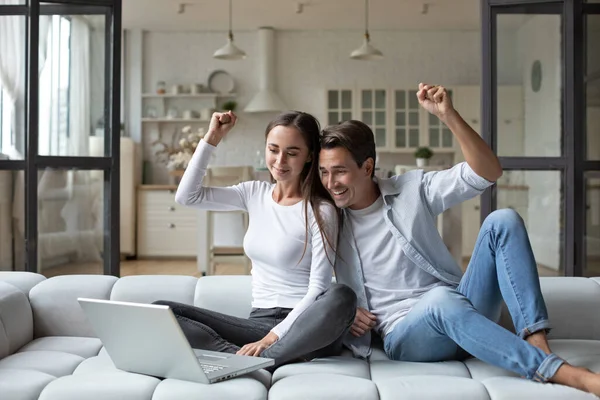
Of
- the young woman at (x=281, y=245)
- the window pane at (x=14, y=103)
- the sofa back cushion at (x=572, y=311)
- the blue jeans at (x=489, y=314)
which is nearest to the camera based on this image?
the blue jeans at (x=489, y=314)

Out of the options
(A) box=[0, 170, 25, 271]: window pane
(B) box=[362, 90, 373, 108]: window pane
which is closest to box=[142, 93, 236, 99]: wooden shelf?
(B) box=[362, 90, 373, 108]: window pane

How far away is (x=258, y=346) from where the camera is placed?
222 cm

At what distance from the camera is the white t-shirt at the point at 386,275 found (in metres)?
2.39

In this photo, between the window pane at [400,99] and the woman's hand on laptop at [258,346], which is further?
the window pane at [400,99]

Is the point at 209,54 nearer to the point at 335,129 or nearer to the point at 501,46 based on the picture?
the point at 501,46

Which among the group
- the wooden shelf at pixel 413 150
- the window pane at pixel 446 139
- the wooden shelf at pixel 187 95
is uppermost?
the wooden shelf at pixel 187 95

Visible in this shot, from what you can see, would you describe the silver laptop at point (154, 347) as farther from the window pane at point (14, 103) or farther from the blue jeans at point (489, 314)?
the window pane at point (14, 103)

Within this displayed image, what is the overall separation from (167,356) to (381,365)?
2.06ft

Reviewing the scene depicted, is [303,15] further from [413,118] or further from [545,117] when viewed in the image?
[545,117]

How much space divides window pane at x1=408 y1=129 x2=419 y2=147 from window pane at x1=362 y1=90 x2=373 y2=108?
0.55 metres

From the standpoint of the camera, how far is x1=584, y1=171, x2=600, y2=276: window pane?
12.8 feet

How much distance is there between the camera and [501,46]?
12.9 ft

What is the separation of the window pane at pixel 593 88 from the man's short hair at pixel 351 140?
1.89 m

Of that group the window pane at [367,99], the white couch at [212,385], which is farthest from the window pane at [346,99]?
the white couch at [212,385]
